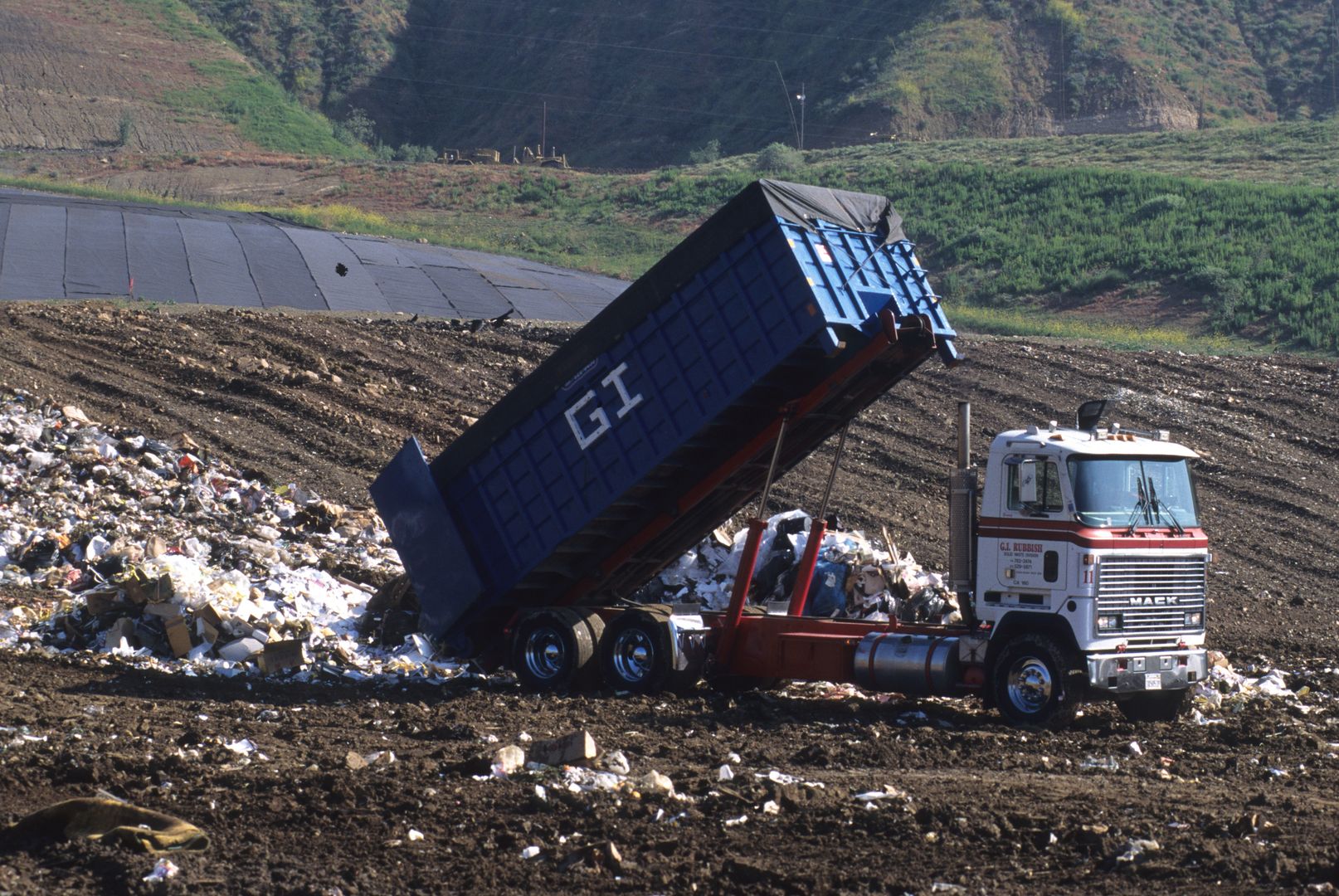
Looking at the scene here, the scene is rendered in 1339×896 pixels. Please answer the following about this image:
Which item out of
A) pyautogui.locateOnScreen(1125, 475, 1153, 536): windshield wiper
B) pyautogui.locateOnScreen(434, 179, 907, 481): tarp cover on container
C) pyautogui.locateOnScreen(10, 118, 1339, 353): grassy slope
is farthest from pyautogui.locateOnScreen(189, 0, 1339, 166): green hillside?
pyautogui.locateOnScreen(1125, 475, 1153, 536): windshield wiper

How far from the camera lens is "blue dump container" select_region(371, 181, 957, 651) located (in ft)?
39.4

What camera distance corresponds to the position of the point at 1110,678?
11.2m

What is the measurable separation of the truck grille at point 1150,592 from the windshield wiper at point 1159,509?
23cm

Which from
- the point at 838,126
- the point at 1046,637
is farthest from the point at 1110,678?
the point at 838,126

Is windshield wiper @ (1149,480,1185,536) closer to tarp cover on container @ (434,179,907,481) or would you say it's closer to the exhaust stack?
the exhaust stack

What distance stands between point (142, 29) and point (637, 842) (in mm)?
90033

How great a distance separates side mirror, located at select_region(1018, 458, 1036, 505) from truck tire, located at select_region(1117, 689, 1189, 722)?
6.25 ft

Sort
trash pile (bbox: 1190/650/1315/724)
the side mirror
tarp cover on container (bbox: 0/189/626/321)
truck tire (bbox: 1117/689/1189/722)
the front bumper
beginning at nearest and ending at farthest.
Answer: the front bumper, the side mirror, truck tire (bbox: 1117/689/1189/722), trash pile (bbox: 1190/650/1315/724), tarp cover on container (bbox: 0/189/626/321)

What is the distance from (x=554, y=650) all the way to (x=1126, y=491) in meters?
4.98

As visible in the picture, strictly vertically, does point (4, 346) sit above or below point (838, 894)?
above

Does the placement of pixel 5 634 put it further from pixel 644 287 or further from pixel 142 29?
pixel 142 29

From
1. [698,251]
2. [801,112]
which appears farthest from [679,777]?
[801,112]

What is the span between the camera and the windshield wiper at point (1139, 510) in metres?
11.5

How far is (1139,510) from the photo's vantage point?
11.7 m
